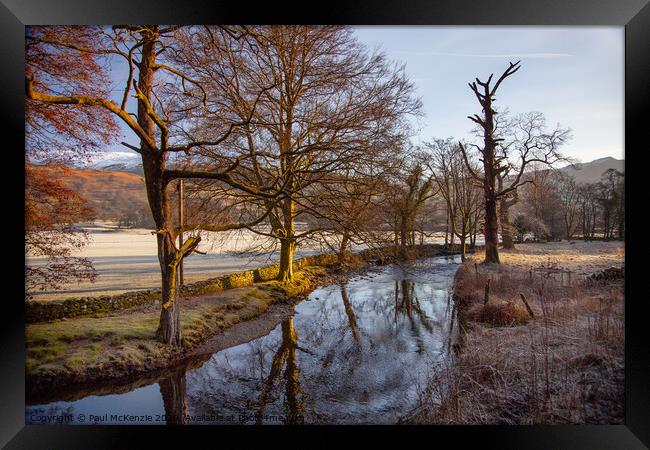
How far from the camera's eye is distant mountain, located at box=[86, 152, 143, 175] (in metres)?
3.21

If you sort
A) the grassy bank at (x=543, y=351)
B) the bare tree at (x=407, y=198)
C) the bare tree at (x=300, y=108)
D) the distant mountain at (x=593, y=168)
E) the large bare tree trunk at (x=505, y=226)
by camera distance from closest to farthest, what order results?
1. the grassy bank at (x=543, y=351)
2. the distant mountain at (x=593, y=168)
3. the large bare tree trunk at (x=505, y=226)
4. the bare tree at (x=300, y=108)
5. the bare tree at (x=407, y=198)

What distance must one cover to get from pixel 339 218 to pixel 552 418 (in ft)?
8.99

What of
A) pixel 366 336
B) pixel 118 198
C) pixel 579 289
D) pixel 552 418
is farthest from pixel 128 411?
pixel 579 289

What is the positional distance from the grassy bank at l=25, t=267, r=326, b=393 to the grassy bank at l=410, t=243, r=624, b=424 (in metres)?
2.55

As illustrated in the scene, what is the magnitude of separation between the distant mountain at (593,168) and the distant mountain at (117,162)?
14.4 feet

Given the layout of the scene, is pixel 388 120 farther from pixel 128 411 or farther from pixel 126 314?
pixel 128 411

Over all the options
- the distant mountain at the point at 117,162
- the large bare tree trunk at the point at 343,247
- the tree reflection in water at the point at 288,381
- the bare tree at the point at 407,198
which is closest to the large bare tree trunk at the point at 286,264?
the large bare tree trunk at the point at 343,247

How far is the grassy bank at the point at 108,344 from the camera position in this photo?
9.43ft

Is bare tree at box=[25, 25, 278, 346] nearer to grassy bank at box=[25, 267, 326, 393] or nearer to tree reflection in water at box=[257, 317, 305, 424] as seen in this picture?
grassy bank at box=[25, 267, 326, 393]

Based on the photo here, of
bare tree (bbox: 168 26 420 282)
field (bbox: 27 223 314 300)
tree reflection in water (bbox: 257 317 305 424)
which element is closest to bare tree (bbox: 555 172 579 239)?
bare tree (bbox: 168 26 420 282)

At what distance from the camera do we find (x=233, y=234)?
14.6ft
